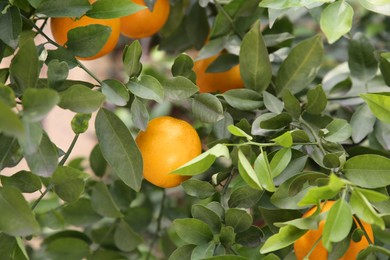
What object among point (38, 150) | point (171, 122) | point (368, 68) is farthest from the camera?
point (368, 68)

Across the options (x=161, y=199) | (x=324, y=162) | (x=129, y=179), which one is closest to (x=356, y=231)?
(x=324, y=162)

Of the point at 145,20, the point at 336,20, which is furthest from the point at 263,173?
the point at 145,20

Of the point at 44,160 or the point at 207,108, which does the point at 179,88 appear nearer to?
the point at 207,108

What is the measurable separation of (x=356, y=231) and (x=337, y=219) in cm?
9

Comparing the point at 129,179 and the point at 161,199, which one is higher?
the point at 129,179

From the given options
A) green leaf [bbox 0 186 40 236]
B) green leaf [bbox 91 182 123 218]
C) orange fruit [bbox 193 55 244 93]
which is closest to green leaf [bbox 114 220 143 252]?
green leaf [bbox 91 182 123 218]

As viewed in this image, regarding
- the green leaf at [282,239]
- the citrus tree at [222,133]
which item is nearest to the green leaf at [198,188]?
the citrus tree at [222,133]

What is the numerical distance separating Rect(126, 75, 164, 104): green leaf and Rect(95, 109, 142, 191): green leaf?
0.03m

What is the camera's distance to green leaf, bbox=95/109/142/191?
0.52m

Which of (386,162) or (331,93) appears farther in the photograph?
(331,93)

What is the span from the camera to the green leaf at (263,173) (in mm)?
477

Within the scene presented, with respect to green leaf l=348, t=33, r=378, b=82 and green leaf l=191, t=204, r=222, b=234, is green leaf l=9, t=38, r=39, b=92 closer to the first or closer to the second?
green leaf l=191, t=204, r=222, b=234

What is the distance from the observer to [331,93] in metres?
0.74

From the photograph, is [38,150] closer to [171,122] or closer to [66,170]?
[66,170]
